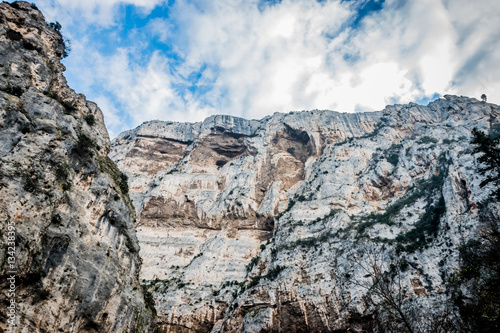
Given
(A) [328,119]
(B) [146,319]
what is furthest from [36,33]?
(A) [328,119]

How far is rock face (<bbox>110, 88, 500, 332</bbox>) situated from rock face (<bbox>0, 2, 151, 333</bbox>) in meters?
21.5

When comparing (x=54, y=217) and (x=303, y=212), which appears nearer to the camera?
(x=54, y=217)

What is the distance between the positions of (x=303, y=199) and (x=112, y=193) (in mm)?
44379

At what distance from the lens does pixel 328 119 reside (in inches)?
3622

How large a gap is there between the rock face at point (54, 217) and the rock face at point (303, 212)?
2152 centimetres

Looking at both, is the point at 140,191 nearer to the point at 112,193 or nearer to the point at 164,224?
the point at 164,224

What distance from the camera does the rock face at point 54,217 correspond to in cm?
1952

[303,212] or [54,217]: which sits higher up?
[303,212]

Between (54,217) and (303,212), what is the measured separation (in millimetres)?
47278

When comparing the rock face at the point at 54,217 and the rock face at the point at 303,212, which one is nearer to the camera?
the rock face at the point at 54,217

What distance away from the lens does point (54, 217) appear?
906 inches

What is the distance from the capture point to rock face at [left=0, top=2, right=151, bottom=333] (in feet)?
64.0

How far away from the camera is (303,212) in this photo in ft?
198

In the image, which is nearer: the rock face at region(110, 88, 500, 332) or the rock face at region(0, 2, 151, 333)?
the rock face at region(0, 2, 151, 333)
